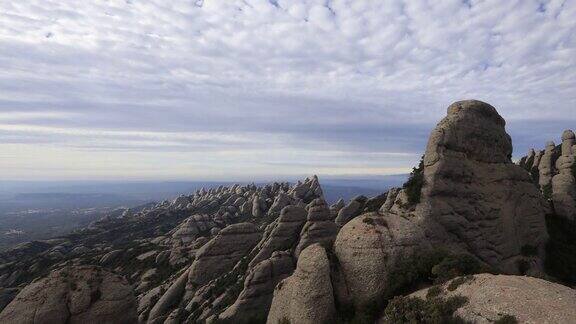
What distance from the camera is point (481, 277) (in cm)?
2462

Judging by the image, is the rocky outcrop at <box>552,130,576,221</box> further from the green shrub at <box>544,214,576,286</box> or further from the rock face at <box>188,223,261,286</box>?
the rock face at <box>188,223,261,286</box>

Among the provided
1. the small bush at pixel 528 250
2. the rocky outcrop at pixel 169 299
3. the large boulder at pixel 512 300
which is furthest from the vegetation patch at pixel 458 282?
the rocky outcrop at pixel 169 299

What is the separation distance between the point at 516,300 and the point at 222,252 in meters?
62.9

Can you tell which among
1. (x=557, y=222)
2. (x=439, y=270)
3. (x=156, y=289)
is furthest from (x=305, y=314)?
(x=156, y=289)

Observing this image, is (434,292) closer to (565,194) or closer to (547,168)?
(565,194)

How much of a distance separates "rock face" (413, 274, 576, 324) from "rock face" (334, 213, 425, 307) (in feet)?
19.3

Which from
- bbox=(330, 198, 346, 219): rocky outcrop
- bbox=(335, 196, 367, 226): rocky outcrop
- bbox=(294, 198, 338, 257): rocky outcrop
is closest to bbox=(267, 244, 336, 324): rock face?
bbox=(294, 198, 338, 257): rocky outcrop

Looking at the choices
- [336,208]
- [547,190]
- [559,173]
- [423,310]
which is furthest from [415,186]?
[336,208]

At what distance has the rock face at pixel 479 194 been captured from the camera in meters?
43.8

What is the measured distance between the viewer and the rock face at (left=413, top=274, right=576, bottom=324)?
63.7 ft

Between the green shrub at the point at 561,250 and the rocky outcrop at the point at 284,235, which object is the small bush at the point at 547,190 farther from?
the rocky outcrop at the point at 284,235

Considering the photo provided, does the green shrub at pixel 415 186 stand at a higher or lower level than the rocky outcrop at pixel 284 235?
higher

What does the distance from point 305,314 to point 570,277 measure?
35299 mm

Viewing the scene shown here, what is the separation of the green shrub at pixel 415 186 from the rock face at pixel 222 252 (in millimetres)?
41185
